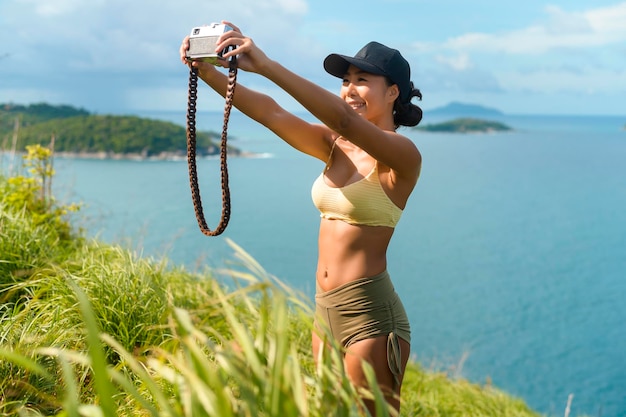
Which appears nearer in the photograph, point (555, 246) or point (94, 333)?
point (94, 333)

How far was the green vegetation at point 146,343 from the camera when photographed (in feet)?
5.24

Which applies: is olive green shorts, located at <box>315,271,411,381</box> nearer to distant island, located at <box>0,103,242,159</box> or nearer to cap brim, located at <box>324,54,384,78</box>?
cap brim, located at <box>324,54,384,78</box>

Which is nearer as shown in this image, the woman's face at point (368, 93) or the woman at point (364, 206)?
the woman at point (364, 206)

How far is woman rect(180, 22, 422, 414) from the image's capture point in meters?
2.67

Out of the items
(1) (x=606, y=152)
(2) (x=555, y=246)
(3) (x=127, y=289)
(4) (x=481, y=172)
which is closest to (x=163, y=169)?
(2) (x=555, y=246)

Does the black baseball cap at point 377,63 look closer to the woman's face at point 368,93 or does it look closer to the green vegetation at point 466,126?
the woman's face at point 368,93

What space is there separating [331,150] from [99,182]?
169 feet

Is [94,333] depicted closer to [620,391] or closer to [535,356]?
[620,391]

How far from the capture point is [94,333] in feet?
4.90

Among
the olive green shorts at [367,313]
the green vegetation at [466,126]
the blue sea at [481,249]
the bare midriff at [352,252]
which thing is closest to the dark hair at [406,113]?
the bare midriff at [352,252]

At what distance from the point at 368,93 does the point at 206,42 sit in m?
0.69

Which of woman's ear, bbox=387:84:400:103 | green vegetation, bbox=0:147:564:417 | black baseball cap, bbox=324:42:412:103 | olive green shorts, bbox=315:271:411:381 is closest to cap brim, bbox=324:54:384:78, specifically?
black baseball cap, bbox=324:42:412:103

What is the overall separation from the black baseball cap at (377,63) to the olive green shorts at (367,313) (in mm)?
789

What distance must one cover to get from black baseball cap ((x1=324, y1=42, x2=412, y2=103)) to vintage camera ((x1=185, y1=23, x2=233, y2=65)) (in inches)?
20.8
